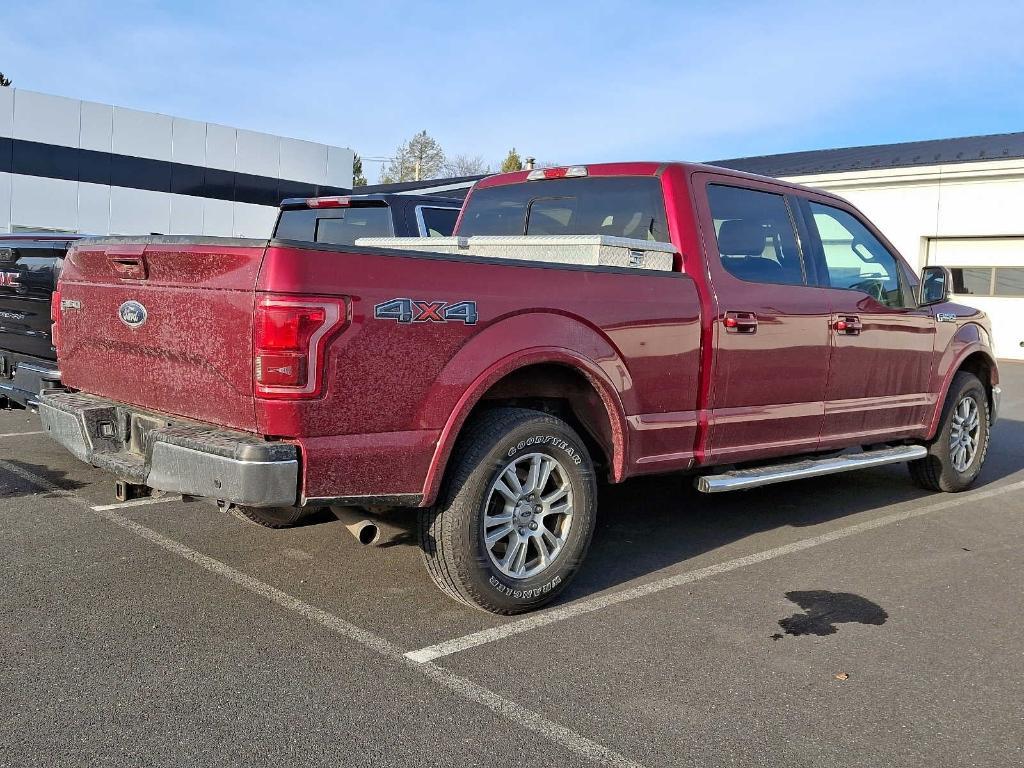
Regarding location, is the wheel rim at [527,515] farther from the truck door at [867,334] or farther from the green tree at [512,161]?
the green tree at [512,161]

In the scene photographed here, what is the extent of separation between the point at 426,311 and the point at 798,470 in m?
2.69

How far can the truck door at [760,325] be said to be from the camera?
4.89 metres

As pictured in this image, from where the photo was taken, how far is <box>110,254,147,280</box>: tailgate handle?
3.97 metres

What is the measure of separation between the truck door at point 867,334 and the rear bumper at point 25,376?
461 centimetres

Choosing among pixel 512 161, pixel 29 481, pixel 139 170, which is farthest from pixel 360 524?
pixel 512 161

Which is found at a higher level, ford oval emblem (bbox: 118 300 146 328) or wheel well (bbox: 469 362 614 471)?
ford oval emblem (bbox: 118 300 146 328)

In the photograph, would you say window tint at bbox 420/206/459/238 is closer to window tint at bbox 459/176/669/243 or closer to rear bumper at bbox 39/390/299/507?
window tint at bbox 459/176/669/243

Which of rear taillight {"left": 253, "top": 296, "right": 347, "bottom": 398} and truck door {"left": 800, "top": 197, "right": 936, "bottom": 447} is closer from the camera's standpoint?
rear taillight {"left": 253, "top": 296, "right": 347, "bottom": 398}

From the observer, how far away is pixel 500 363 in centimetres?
386

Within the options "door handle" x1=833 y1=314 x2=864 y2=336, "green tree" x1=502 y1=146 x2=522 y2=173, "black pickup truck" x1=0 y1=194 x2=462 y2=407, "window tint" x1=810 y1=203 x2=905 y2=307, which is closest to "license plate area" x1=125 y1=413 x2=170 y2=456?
"black pickup truck" x1=0 y1=194 x2=462 y2=407

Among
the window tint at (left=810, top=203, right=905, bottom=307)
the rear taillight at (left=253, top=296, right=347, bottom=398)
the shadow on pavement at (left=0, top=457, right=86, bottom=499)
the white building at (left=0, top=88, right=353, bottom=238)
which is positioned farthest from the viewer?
the white building at (left=0, top=88, right=353, bottom=238)

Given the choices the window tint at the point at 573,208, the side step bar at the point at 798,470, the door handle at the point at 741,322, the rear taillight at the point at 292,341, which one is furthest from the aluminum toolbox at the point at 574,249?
the side step bar at the point at 798,470

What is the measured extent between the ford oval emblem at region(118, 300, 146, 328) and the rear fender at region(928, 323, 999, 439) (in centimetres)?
514

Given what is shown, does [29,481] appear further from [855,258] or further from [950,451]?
[950,451]
